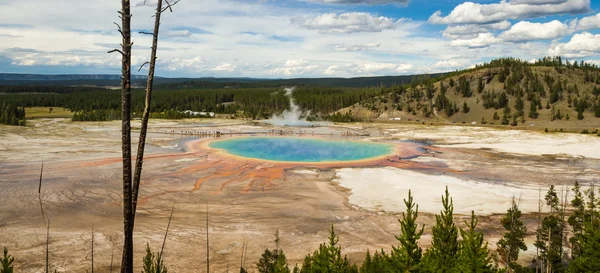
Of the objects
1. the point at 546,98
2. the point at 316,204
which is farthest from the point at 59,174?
the point at 546,98

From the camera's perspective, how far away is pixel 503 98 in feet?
334

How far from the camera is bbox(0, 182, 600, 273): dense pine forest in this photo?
10.0 meters

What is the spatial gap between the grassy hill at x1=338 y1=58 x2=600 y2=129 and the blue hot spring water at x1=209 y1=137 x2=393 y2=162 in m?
46.7

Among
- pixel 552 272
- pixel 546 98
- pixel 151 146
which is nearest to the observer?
pixel 552 272

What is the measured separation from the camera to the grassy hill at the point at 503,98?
92.5 meters

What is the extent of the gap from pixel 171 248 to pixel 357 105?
10233 cm

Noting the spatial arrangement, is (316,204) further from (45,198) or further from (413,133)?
(413,133)

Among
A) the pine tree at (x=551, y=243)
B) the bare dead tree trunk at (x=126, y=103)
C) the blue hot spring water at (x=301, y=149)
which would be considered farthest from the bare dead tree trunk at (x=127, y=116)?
the blue hot spring water at (x=301, y=149)

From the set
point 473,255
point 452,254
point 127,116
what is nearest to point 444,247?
point 452,254

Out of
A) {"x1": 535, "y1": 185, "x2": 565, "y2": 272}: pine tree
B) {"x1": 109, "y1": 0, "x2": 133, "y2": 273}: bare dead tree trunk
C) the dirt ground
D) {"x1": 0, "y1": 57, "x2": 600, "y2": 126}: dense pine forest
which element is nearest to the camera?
{"x1": 109, "y1": 0, "x2": 133, "y2": 273}: bare dead tree trunk

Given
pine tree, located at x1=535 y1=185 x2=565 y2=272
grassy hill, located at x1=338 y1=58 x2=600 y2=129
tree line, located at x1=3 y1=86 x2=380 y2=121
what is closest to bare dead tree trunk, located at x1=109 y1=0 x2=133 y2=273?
pine tree, located at x1=535 y1=185 x2=565 y2=272

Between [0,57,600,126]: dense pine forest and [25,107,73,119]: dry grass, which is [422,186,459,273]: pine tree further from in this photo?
[25,107,73,119]: dry grass

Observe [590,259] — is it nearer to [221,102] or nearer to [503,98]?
[503,98]

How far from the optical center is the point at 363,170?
37.3 meters
